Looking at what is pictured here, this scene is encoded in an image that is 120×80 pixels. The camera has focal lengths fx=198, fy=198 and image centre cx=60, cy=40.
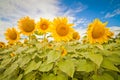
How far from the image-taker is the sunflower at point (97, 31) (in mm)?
2917

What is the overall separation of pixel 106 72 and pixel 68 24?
955 mm

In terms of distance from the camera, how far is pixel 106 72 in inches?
118

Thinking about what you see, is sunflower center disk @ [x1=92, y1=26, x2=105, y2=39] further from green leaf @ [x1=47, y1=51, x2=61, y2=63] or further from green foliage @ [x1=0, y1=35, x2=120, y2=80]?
green leaf @ [x1=47, y1=51, x2=61, y2=63]

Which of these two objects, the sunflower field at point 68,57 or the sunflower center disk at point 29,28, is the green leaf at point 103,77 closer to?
the sunflower field at point 68,57

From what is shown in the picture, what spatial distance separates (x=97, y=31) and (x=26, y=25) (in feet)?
6.06

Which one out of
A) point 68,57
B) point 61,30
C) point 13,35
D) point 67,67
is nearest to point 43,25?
point 13,35

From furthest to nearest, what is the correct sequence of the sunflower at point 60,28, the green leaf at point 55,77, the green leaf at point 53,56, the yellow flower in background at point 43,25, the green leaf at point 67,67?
the yellow flower in background at point 43,25 < the sunflower at point 60,28 < the green leaf at point 55,77 < the green leaf at point 53,56 < the green leaf at point 67,67

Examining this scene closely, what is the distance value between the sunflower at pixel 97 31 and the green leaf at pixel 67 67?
51 cm

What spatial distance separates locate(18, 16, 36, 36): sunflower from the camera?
13.4 feet

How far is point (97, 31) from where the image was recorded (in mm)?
2998

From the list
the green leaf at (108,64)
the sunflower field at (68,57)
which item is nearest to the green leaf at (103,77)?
the sunflower field at (68,57)

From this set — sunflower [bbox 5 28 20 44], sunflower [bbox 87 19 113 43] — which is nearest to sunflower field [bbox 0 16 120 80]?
sunflower [bbox 87 19 113 43]

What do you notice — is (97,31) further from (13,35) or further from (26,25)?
(13,35)

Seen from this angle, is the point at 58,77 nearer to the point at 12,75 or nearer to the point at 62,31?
the point at 62,31
